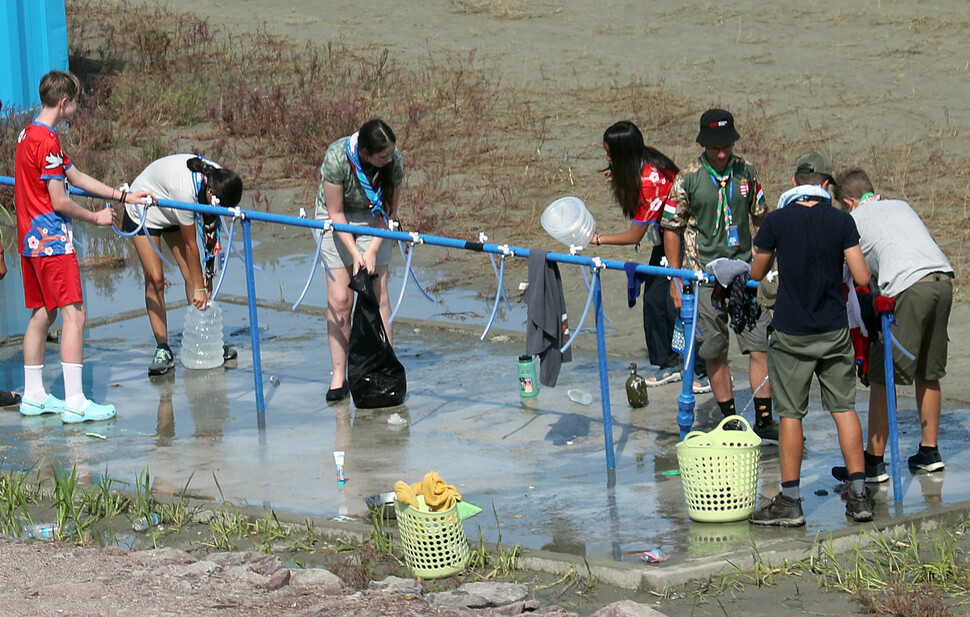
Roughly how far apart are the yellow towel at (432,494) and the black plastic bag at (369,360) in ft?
8.97

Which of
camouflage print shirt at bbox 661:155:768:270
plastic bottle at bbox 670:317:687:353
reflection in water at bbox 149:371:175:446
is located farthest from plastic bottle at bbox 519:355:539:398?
reflection in water at bbox 149:371:175:446

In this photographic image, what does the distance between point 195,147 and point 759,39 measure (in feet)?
29.3

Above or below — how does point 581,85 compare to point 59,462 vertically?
above

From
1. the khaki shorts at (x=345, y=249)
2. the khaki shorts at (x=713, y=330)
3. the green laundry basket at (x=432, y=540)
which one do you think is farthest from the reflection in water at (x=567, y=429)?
the green laundry basket at (x=432, y=540)

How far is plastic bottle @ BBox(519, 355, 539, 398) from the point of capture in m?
8.23

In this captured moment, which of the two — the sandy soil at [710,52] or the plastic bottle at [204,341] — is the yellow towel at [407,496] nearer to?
the plastic bottle at [204,341]

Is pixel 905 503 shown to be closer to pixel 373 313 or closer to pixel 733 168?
pixel 733 168

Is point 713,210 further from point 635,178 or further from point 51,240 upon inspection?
point 51,240

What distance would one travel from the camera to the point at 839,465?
22.3 ft

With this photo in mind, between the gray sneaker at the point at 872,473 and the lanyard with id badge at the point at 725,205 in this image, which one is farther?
the lanyard with id badge at the point at 725,205

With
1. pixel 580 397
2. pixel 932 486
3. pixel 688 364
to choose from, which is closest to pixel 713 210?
pixel 688 364

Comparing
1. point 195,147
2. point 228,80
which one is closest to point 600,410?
point 195,147

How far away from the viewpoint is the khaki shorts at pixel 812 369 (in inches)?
236

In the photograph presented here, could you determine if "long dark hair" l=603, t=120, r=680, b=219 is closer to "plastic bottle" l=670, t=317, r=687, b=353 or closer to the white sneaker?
"plastic bottle" l=670, t=317, r=687, b=353
